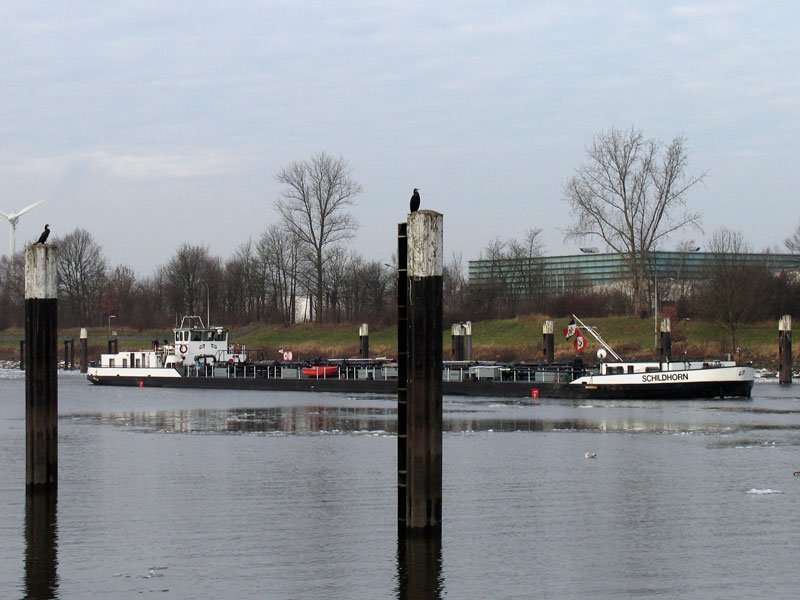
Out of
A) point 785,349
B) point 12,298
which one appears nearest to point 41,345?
point 785,349

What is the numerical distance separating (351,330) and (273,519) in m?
78.6

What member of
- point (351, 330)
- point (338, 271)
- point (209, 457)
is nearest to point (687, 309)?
point (351, 330)

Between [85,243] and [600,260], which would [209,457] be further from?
[600,260]

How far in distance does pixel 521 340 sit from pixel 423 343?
234 feet

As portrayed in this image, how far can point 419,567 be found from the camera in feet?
63.1

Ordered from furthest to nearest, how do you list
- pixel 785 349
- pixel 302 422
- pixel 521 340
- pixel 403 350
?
pixel 521 340 → pixel 785 349 → pixel 302 422 → pixel 403 350

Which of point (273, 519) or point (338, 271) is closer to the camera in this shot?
point (273, 519)

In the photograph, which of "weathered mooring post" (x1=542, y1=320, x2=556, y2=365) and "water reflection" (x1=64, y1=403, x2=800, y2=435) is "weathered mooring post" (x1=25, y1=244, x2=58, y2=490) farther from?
"weathered mooring post" (x1=542, y1=320, x2=556, y2=365)

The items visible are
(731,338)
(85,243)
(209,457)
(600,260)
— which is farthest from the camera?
(600,260)

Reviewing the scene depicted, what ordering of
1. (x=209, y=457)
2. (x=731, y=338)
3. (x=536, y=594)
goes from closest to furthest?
(x=536, y=594) → (x=209, y=457) → (x=731, y=338)

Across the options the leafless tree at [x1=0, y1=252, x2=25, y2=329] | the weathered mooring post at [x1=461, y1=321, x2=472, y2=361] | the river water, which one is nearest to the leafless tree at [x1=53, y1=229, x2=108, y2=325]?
the leafless tree at [x1=0, y1=252, x2=25, y2=329]

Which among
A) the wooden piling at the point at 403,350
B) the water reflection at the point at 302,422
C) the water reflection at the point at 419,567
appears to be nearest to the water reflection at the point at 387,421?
the water reflection at the point at 302,422

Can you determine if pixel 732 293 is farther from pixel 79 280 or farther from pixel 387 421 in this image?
pixel 79 280

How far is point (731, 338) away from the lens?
79562 mm
